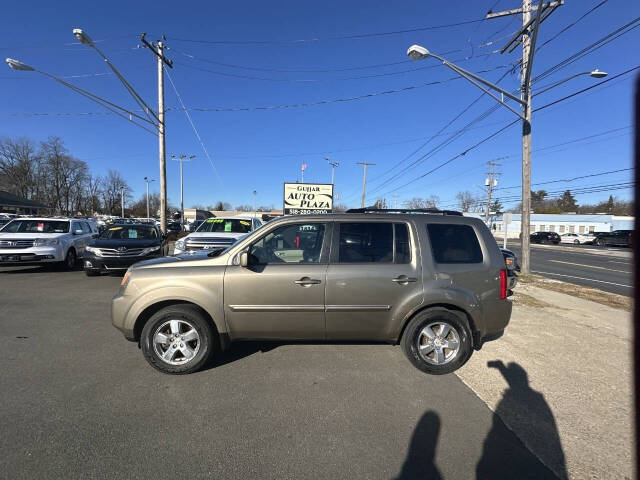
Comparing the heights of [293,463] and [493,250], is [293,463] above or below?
below

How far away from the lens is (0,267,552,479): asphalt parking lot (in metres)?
2.26

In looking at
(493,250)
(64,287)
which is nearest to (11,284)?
(64,287)

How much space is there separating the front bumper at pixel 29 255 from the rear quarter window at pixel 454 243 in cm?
1123

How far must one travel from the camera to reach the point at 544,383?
11.2ft

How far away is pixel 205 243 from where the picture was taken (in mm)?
8781

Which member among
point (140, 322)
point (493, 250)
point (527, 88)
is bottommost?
point (140, 322)

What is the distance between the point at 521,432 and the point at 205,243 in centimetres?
805

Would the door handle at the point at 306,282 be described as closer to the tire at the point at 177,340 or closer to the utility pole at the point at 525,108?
the tire at the point at 177,340

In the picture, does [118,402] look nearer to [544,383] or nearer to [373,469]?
[373,469]

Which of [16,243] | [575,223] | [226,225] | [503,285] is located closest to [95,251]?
[16,243]

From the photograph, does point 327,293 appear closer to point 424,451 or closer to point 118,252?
point 424,451

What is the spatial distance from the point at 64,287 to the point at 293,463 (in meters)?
8.21

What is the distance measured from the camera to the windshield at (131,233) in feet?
32.5

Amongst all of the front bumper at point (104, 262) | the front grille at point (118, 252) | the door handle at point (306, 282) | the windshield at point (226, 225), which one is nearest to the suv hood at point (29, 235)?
Answer: the front bumper at point (104, 262)
